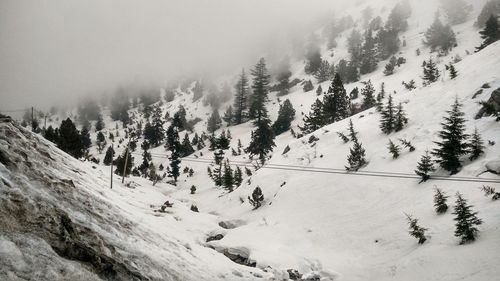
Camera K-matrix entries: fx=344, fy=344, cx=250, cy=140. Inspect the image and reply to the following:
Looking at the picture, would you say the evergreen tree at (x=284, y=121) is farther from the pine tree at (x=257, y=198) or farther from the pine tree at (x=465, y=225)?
the pine tree at (x=465, y=225)

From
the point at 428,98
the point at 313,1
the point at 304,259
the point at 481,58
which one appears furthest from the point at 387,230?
the point at 313,1

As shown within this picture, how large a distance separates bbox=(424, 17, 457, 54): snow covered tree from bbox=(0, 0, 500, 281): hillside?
44.0 metres

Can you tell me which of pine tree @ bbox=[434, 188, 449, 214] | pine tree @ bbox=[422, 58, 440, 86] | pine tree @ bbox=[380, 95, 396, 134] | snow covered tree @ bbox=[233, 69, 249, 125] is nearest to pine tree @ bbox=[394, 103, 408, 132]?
pine tree @ bbox=[380, 95, 396, 134]

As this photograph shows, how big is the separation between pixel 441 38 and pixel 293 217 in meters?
71.7

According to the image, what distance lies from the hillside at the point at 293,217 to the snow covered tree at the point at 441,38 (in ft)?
144

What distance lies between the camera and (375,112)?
38344 millimetres

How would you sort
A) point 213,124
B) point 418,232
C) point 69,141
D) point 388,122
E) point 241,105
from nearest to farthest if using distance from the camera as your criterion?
1. point 418,232
2. point 388,122
3. point 69,141
4. point 213,124
5. point 241,105

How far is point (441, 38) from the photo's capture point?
78125 millimetres

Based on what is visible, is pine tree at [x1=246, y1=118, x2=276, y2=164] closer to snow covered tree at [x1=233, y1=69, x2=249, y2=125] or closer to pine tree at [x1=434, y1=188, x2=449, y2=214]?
snow covered tree at [x1=233, y1=69, x2=249, y2=125]

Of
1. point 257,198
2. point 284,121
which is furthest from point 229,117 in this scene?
point 257,198

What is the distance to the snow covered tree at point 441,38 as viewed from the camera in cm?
7481

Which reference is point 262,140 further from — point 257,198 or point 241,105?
point 241,105

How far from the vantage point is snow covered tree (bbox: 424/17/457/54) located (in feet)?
245

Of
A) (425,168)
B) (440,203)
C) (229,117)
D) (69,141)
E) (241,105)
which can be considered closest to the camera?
(440,203)
